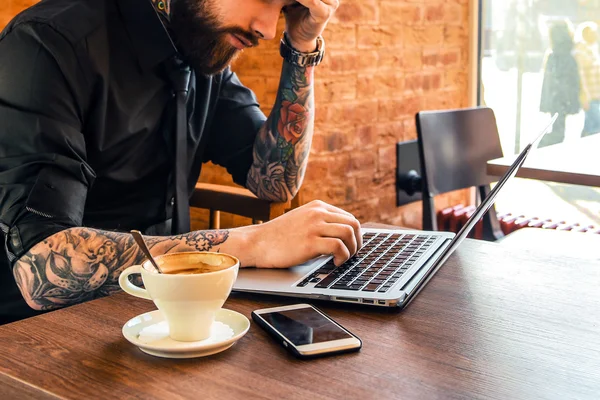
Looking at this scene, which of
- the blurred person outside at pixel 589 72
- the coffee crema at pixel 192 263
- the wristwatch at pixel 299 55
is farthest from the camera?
the blurred person outside at pixel 589 72

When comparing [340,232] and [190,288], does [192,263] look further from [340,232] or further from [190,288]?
[340,232]

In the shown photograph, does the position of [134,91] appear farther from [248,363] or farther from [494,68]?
[494,68]

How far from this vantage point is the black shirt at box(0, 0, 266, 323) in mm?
1088

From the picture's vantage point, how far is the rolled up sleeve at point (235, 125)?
1710mm

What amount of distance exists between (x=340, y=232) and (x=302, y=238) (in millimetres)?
54

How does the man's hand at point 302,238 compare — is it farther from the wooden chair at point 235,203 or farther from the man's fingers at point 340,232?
the wooden chair at point 235,203

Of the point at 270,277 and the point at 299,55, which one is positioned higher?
the point at 299,55

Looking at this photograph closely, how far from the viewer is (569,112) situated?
2863mm

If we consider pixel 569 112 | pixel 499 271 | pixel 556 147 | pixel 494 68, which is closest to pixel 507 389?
pixel 499 271

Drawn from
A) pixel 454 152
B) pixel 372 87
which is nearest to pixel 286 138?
pixel 454 152

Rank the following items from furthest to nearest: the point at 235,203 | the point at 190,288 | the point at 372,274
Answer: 1. the point at 235,203
2. the point at 372,274
3. the point at 190,288

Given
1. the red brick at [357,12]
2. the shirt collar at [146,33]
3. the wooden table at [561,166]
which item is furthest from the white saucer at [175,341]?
the red brick at [357,12]

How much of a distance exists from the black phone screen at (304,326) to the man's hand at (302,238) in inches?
6.3

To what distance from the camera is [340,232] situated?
101 centimetres
